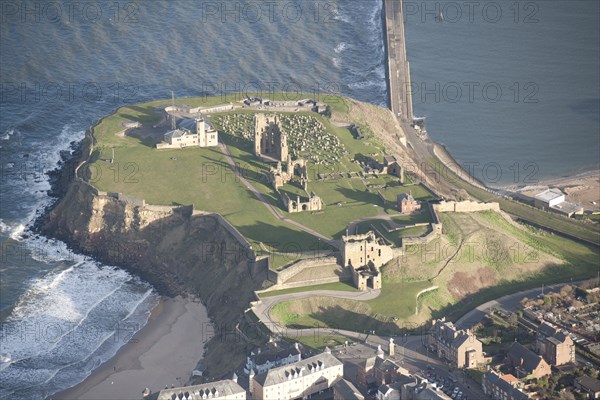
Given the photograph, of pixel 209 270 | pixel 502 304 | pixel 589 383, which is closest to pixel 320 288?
A: pixel 209 270

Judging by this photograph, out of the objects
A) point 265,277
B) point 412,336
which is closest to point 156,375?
point 265,277

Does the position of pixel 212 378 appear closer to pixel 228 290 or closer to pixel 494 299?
pixel 228 290

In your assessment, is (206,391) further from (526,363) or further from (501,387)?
(526,363)

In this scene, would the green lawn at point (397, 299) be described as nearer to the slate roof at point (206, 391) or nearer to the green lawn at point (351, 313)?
the green lawn at point (351, 313)

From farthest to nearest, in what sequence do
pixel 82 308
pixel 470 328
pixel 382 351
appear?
pixel 82 308
pixel 470 328
pixel 382 351

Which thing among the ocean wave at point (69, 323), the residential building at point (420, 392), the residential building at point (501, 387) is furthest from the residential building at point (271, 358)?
the ocean wave at point (69, 323)

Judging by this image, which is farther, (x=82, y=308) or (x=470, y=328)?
(x=82, y=308)

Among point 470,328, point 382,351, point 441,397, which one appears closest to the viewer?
point 441,397
